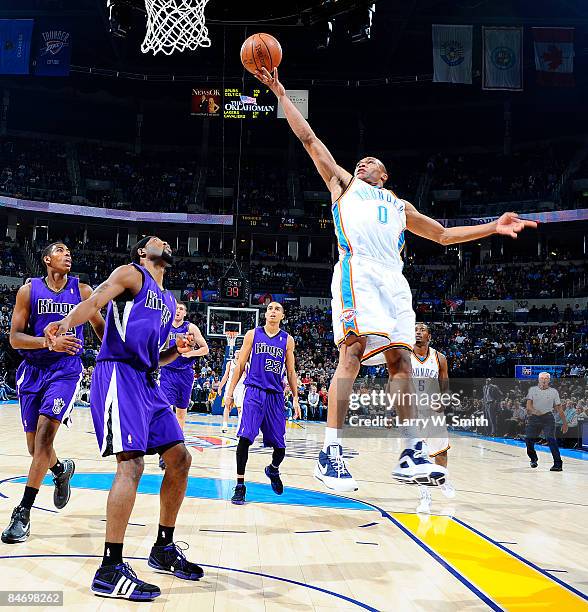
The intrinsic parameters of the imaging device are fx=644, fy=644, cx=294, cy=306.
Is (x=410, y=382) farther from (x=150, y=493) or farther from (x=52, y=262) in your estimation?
(x=150, y=493)

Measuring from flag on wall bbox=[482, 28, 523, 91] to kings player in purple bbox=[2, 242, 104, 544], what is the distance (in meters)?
19.6

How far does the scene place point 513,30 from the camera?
2116 centimetres

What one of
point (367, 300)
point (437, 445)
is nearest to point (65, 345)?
point (367, 300)

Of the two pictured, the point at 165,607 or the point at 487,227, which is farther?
the point at 487,227

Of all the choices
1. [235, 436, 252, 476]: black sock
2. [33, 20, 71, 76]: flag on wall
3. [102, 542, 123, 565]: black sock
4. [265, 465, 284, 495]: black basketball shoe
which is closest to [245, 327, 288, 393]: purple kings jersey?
[235, 436, 252, 476]: black sock

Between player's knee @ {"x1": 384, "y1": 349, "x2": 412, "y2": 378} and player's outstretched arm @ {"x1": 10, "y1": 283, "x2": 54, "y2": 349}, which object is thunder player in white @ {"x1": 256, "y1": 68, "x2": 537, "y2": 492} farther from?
player's outstretched arm @ {"x1": 10, "y1": 283, "x2": 54, "y2": 349}

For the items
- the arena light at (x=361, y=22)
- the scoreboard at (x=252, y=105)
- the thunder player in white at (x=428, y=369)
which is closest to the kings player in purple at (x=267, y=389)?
the thunder player in white at (x=428, y=369)

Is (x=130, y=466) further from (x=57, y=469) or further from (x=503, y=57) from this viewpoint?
(x=503, y=57)

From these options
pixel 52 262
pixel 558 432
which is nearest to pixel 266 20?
pixel 52 262

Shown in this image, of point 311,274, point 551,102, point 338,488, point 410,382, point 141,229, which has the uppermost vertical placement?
point 551,102

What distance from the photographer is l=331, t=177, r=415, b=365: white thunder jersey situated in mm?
3746

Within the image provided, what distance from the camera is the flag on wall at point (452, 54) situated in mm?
21281

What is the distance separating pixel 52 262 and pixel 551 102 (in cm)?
3308

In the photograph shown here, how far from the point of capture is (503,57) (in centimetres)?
2145
